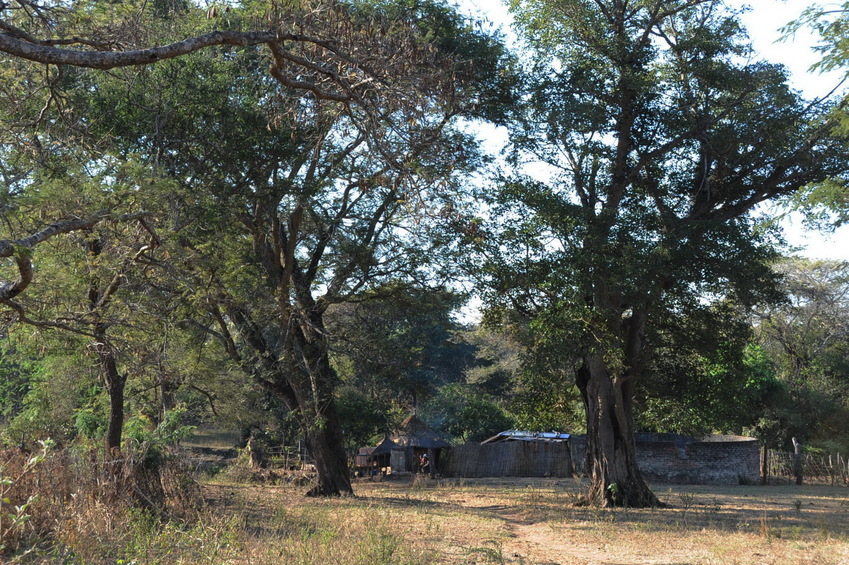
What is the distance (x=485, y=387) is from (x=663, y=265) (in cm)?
2763

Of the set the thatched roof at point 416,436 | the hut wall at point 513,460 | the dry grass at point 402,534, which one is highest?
the thatched roof at point 416,436

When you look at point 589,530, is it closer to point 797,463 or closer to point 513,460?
point 797,463

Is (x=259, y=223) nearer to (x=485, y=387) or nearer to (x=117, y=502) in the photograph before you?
(x=117, y=502)

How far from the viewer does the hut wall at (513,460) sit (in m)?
33.4

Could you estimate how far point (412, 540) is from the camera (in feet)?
30.7

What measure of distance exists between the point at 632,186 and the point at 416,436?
21.2 meters

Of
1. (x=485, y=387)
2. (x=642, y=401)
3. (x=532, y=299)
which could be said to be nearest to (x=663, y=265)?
(x=532, y=299)

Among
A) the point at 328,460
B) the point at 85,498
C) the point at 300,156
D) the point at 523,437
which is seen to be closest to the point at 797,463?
the point at 523,437

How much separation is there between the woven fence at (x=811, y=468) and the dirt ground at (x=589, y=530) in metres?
12.4

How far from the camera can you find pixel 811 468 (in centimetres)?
3000

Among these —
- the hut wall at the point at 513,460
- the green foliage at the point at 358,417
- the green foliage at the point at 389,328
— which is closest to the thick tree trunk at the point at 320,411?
the green foliage at the point at 389,328

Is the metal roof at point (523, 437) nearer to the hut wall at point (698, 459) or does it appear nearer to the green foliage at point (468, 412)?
the green foliage at point (468, 412)

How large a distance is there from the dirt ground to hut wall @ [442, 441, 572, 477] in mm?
15125

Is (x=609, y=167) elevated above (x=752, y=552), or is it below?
above
